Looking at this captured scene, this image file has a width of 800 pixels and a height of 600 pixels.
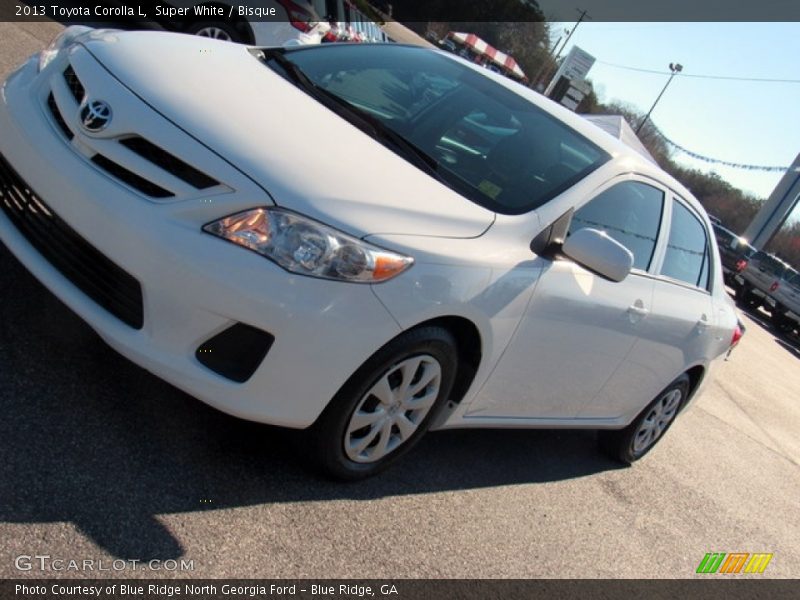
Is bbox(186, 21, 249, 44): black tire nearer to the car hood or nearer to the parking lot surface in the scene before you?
the car hood

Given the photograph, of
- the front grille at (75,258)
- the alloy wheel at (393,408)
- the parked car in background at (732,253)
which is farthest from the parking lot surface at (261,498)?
the parked car in background at (732,253)

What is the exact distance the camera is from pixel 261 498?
9.50 ft

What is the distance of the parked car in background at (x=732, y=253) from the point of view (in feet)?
70.2

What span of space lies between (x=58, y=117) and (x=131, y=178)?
0.57 metres

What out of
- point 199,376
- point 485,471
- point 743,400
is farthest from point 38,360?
point 743,400

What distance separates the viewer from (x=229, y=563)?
2.52 meters

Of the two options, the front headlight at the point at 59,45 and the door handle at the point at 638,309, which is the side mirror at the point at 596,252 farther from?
the front headlight at the point at 59,45

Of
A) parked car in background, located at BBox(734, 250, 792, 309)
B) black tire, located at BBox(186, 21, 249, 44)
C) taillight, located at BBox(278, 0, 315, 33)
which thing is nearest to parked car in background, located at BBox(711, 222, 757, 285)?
parked car in background, located at BBox(734, 250, 792, 309)

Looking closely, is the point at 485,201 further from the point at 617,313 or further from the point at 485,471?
the point at 485,471

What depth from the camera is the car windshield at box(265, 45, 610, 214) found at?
11.1 feet

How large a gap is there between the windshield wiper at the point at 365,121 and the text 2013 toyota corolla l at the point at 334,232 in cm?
1

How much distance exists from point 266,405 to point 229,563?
1.65 ft

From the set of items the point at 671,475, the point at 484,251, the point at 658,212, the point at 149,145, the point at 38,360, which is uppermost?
the point at 658,212

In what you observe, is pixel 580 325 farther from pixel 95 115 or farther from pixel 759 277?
pixel 759 277
